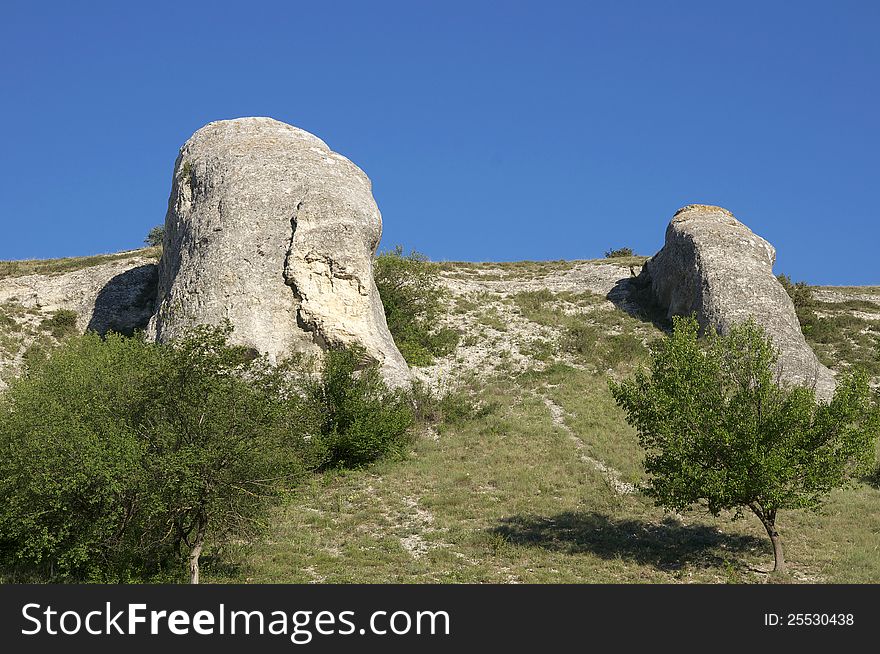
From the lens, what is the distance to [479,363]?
4153cm

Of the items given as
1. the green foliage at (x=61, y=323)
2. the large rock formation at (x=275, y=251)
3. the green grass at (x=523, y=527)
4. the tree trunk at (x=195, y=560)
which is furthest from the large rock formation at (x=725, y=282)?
the green foliage at (x=61, y=323)

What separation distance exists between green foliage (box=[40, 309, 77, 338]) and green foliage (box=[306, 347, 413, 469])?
1656 centimetres

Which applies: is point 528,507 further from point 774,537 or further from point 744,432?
point 744,432

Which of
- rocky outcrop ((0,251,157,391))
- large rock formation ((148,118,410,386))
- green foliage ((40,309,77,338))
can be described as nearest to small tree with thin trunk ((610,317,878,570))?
large rock formation ((148,118,410,386))

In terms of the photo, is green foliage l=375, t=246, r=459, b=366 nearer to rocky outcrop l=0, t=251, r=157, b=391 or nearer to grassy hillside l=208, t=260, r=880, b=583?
grassy hillside l=208, t=260, r=880, b=583

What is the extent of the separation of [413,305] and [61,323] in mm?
17043

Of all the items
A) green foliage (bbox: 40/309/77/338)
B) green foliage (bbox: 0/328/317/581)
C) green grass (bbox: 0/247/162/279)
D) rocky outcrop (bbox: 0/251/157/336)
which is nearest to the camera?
green foliage (bbox: 0/328/317/581)

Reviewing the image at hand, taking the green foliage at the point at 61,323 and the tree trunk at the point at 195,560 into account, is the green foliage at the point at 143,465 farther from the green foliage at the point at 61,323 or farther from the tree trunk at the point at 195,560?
the green foliage at the point at 61,323

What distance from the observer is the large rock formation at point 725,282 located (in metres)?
39.9

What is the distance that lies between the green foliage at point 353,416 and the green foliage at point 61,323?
16.6m

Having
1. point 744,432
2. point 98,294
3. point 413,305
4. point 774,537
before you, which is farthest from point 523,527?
point 98,294

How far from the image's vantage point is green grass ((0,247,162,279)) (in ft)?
168

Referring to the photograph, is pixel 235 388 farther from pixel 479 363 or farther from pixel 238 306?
pixel 479 363

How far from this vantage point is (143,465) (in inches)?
753
